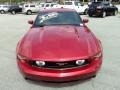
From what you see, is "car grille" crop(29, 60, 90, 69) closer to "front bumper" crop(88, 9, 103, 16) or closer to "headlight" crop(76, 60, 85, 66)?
"headlight" crop(76, 60, 85, 66)

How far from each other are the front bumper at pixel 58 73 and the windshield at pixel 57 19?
2.38m

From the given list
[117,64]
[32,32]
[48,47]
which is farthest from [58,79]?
[117,64]

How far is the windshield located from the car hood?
2.30ft

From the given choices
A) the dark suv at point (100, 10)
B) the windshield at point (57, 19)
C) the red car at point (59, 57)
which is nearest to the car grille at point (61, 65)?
the red car at point (59, 57)

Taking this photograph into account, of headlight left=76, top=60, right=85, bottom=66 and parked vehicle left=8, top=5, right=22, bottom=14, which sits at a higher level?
headlight left=76, top=60, right=85, bottom=66

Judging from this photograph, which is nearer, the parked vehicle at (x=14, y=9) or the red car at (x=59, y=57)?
the red car at (x=59, y=57)

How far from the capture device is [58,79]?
15.6 ft

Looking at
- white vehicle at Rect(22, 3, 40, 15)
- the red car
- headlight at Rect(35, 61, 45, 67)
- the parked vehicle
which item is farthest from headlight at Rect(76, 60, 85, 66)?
the parked vehicle

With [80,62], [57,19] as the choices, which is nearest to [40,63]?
[80,62]

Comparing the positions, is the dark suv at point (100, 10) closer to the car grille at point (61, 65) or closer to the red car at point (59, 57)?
the red car at point (59, 57)

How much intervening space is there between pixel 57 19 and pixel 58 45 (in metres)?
2.06

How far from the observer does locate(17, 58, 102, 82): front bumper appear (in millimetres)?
4742

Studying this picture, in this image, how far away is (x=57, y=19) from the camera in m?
7.22

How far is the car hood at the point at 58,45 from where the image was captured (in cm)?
491
